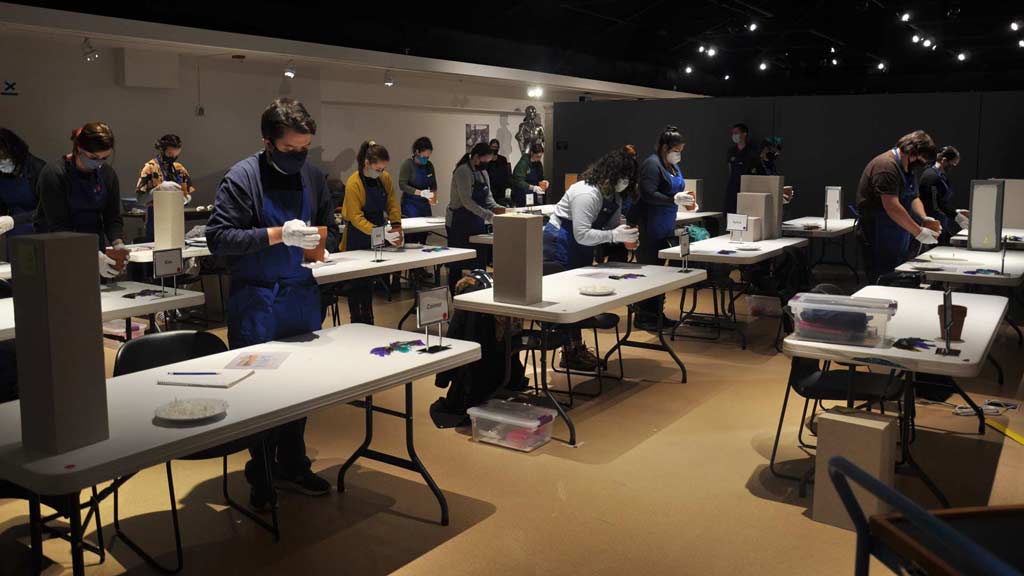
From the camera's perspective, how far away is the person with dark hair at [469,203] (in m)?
7.17

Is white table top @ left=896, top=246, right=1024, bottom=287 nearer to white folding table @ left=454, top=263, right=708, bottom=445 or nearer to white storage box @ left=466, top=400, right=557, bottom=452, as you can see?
white folding table @ left=454, top=263, right=708, bottom=445

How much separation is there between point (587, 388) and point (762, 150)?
19.7ft

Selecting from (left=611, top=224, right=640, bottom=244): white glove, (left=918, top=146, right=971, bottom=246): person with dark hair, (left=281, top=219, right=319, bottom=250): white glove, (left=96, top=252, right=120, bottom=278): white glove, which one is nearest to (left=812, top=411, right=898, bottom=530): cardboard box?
(left=281, top=219, right=319, bottom=250): white glove

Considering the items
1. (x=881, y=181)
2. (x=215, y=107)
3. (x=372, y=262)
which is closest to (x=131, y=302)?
(x=372, y=262)

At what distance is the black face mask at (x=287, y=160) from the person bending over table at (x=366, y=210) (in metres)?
2.60

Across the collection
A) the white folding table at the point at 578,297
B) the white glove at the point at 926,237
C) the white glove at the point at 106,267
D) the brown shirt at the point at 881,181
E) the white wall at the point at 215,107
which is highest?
the white wall at the point at 215,107

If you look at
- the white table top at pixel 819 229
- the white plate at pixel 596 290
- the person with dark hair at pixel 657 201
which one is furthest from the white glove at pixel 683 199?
the white plate at pixel 596 290

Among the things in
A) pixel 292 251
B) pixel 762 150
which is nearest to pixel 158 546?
pixel 292 251

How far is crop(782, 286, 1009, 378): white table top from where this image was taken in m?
3.16

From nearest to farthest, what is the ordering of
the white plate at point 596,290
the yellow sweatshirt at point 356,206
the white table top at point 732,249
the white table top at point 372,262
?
1. the white plate at point 596,290
2. the white table top at point 372,262
3. the white table top at point 732,249
4. the yellow sweatshirt at point 356,206

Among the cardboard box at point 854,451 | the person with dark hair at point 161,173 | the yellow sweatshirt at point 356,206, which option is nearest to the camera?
the cardboard box at point 854,451

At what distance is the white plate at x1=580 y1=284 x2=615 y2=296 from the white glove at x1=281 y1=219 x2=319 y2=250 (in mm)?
1681

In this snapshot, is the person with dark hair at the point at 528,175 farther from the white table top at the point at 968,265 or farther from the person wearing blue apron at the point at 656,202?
the white table top at the point at 968,265

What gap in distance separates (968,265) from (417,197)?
518 centimetres
